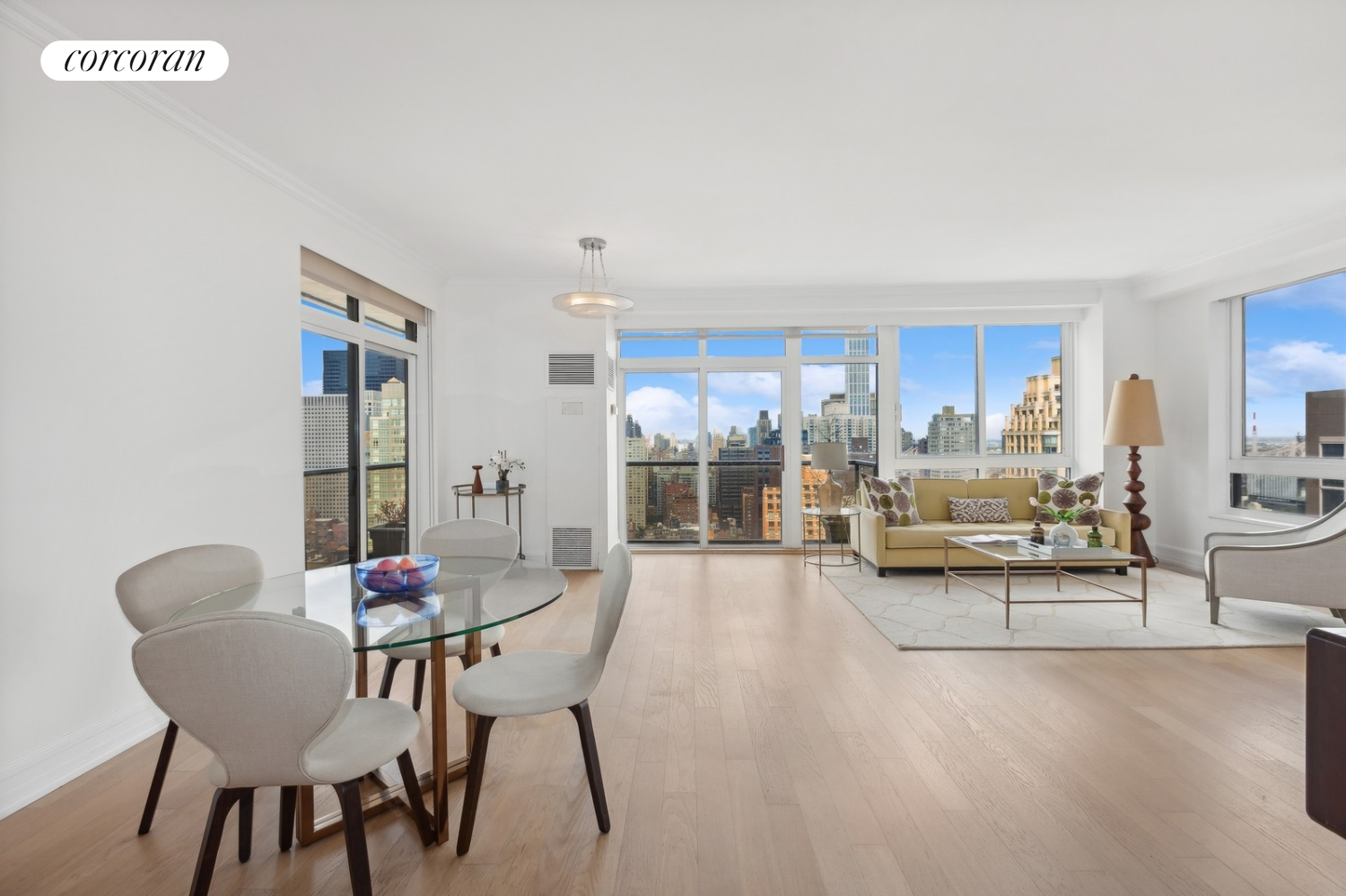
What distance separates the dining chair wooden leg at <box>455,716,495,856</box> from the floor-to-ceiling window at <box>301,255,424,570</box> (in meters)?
2.51

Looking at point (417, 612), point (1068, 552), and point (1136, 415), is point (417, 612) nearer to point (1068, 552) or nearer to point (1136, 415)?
point (1068, 552)

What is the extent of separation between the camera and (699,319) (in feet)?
22.1

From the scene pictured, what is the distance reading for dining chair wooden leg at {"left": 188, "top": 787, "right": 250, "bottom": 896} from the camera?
5.02 ft

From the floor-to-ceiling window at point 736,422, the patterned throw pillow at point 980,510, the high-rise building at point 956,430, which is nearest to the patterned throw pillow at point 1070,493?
the patterned throw pillow at point 980,510

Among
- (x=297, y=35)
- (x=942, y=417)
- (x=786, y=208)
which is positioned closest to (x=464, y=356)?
(x=786, y=208)

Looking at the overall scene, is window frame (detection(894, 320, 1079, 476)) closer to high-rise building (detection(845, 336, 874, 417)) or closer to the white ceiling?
high-rise building (detection(845, 336, 874, 417))

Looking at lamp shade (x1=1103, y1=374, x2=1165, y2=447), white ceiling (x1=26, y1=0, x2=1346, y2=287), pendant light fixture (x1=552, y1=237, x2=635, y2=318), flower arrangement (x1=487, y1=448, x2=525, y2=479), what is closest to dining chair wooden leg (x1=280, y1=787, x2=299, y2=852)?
white ceiling (x1=26, y1=0, x2=1346, y2=287)

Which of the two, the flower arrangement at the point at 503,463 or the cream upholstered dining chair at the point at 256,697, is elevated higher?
the flower arrangement at the point at 503,463

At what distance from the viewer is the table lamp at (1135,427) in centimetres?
579

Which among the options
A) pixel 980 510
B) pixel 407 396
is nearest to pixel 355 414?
pixel 407 396

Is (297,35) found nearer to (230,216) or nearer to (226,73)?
(226,73)

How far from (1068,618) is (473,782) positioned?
405 cm

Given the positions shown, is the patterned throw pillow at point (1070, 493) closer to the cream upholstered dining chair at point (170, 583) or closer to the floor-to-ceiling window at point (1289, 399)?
the floor-to-ceiling window at point (1289, 399)

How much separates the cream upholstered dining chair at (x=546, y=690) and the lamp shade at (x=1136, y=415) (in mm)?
5599
